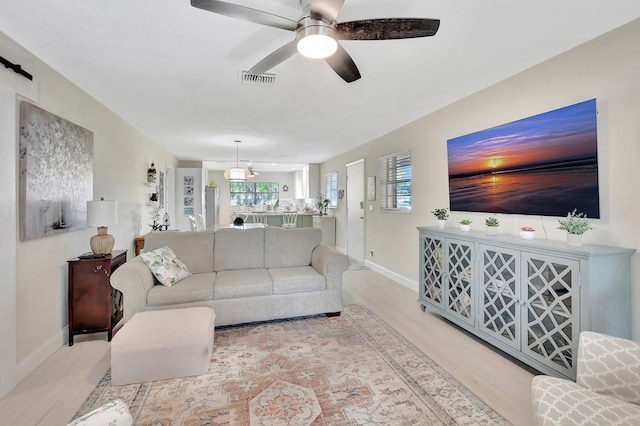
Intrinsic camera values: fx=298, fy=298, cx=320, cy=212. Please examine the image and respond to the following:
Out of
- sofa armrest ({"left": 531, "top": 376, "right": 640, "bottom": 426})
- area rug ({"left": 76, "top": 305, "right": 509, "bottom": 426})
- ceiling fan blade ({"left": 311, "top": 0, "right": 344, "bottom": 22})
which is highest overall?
ceiling fan blade ({"left": 311, "top": 0, "right": 344, "bottom": 22})

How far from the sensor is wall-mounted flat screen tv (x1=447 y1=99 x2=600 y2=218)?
2.13 meters

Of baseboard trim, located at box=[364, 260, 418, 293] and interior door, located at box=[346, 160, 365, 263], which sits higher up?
interior door, located at box=[346, 160, 365, 263]

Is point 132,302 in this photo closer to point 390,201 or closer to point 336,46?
point 336,46

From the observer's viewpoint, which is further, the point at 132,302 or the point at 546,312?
the point at 132,302

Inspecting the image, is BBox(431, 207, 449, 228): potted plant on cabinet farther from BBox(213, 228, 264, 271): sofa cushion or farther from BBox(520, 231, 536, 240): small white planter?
BBox(213, 228, 264, 271): sofa cushion

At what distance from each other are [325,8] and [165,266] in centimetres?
265

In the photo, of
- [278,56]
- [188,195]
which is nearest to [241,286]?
[278,56]

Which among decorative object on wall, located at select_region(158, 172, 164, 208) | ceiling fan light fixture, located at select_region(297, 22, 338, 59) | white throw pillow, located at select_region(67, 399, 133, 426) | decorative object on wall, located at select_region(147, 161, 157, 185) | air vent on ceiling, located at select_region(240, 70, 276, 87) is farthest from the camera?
decorative object on wall, located at select_region(158, 172, 164, 208)

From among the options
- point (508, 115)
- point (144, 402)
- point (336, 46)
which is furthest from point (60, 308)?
point (508, 115)

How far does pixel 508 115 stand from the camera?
2.74m

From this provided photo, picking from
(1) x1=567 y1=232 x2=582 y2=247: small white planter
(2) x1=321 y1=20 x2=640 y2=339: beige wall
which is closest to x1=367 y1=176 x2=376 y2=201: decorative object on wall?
(2) x1=321 y1=20 x2=640 y2=339: beige wall

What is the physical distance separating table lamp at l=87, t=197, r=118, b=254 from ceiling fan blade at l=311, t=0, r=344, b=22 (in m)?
2.42

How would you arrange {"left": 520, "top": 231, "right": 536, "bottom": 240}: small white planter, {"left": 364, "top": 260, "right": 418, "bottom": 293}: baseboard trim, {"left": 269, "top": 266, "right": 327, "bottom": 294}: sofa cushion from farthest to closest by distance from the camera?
1. {"left": 364, "top": 260, "right": 418, "bottom": 293}: baseboard trim
2. {"left": 269, "top": 266, "right": 327, "bottom": 294}: sofa cushion
3. {"left": 520, "top": 231, "right": 536, "bottom": 240}: small white planter

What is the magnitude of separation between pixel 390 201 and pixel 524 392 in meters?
3.13
